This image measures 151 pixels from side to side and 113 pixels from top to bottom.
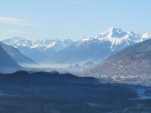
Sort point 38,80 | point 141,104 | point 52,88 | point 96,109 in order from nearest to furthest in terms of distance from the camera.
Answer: point 96,109 < point 141,104 < point 52,88 < point 38,80

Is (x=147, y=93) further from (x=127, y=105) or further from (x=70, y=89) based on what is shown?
(x=127, y=105)

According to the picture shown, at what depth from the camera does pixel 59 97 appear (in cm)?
15375

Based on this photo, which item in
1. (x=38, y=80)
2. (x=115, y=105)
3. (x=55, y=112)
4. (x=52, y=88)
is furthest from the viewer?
(x=38, y=80)

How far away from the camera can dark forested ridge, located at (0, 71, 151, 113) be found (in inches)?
5166

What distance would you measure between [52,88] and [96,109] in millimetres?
41113

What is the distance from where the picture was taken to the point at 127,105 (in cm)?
14475

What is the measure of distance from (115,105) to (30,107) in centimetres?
2294

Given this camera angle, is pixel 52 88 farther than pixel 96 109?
Yes

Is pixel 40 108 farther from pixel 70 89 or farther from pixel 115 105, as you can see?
pixel 70 89

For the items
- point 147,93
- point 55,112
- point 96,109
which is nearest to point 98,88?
point 147,93

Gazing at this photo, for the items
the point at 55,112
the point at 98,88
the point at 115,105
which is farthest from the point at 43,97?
the point at 98,88

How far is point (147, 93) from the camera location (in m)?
192

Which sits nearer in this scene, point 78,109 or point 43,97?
point 78,109

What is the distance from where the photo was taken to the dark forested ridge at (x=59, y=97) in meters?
131
